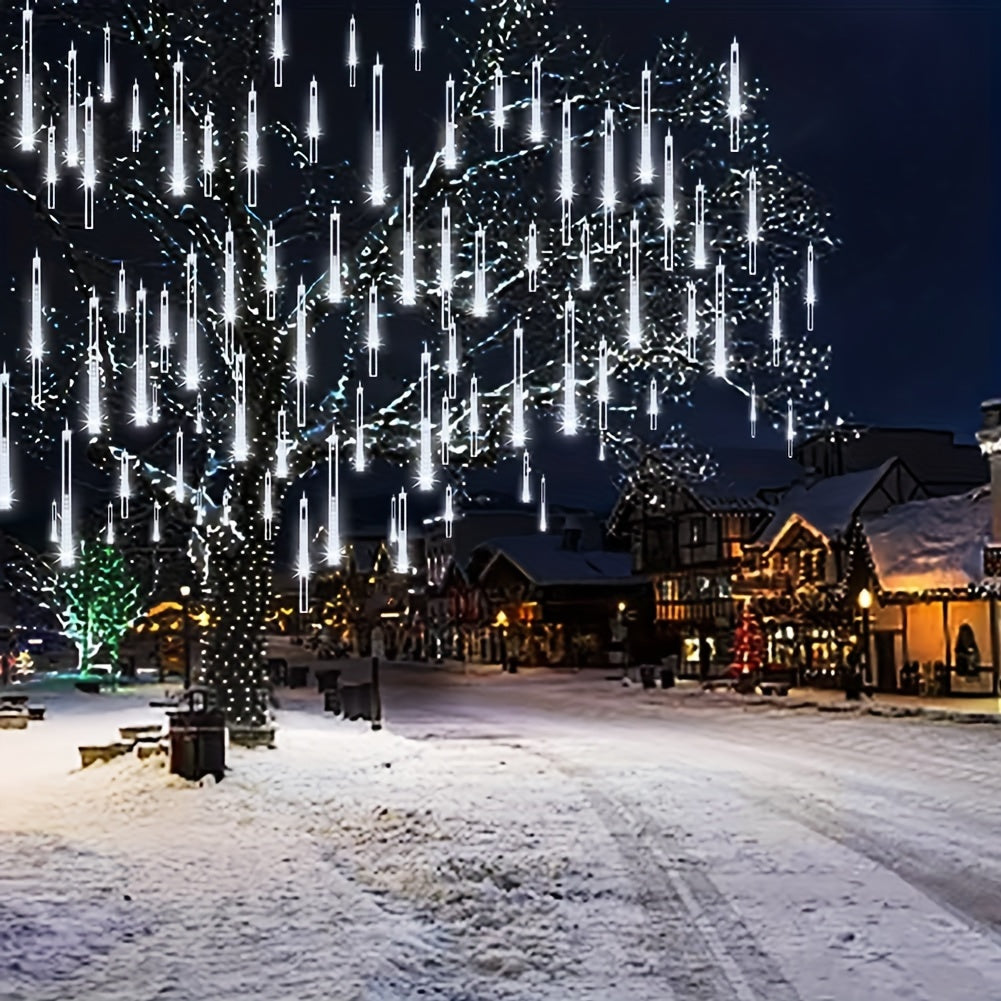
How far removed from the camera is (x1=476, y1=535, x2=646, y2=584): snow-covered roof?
74.0 meters

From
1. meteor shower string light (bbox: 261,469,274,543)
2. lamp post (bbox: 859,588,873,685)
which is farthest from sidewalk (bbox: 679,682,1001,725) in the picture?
meteor shower string light (bbox: 261,469,274,543)

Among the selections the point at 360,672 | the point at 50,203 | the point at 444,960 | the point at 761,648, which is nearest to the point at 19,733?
the point at 50,203

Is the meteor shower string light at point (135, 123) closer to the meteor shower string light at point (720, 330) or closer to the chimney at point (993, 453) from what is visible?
the meteor shower string light at point (720, 330)

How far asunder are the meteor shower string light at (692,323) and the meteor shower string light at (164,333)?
8070 mm

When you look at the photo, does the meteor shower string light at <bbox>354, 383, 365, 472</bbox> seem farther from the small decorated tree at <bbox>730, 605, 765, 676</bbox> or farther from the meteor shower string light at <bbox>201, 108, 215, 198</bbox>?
the small decorated tree at <bbox>730, 605, 765, 676</bbox>

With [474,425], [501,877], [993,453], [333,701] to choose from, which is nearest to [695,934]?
[501,877]

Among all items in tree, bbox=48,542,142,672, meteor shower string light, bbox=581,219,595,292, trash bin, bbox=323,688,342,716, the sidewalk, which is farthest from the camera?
tree, bbox=48,542,142,672

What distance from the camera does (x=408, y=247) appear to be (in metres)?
21.6

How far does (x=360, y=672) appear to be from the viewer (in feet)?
214

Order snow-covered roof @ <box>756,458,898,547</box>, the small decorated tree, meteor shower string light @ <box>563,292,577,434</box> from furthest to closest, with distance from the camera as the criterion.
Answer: snow-covered roof @ <box>756,458,898,547</box> → the small decorated tree → meteor shower string light @ <box>563,292,577,434</box>

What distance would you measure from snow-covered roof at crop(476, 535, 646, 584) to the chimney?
37.2 m

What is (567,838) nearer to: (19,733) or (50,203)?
(50,203)

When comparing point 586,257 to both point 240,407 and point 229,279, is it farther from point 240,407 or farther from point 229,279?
point 240,407

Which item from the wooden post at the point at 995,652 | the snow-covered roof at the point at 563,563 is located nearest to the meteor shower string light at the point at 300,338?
the wooden post at the point at 995,652
